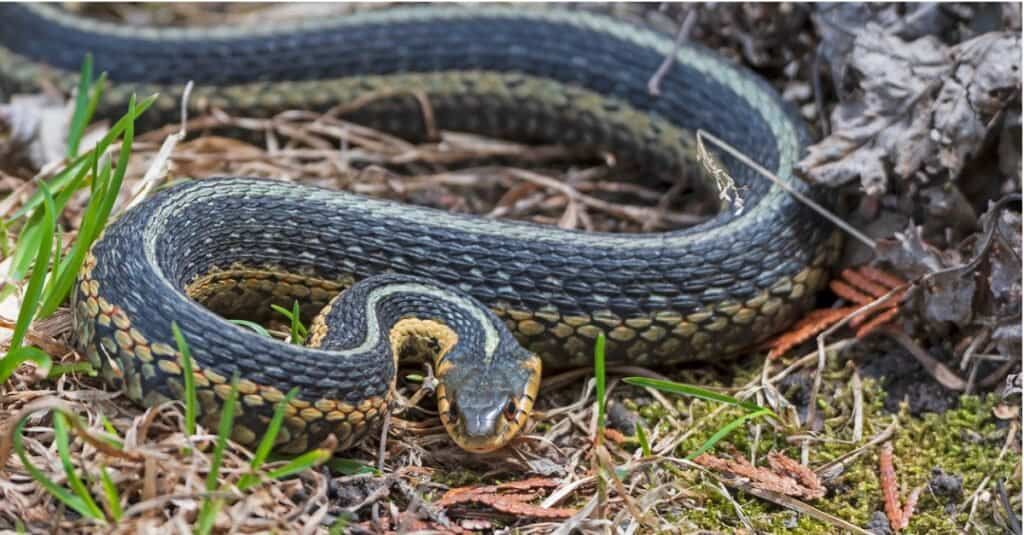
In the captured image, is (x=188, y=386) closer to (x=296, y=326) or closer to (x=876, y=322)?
(x=296, y=326)

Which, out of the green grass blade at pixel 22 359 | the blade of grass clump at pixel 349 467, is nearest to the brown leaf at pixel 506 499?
the blade of grass clump at pixel 349 467

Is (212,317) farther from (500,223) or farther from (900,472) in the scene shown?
(900,472)

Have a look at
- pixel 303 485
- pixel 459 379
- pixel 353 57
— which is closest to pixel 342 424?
pixel 303 485

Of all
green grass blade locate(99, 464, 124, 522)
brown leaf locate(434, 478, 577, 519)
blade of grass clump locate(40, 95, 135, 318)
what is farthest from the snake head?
blade of grass clump locate(40, 95, 135, 318)

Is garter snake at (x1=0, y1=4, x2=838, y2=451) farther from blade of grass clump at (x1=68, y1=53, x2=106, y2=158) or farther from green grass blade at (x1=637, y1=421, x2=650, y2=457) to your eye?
blade of grass clump at (x1=68, y1=53, x2=106, y2=158)

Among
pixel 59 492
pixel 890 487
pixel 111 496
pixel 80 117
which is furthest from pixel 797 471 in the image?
pixel 80 117

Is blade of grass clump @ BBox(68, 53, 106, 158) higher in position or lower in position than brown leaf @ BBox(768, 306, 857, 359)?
higher

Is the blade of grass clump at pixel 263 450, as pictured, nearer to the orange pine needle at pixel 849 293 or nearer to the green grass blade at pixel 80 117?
the green grass blade at pixel 80 117
